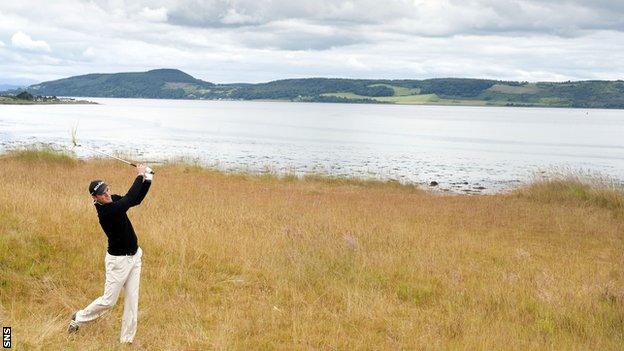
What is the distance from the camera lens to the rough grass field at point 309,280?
7.88 meters

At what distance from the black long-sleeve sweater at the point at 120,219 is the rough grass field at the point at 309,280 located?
118cm

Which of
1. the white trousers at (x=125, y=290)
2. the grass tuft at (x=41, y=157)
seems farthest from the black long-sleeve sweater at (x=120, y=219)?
the grass tuft at (x=41, y=157)

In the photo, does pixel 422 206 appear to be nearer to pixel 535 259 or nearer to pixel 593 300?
pixel 535 259

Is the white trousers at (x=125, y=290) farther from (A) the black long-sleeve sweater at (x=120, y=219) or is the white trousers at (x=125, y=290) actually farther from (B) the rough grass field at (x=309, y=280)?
(B) the rough grass field at (x=309, y=280)

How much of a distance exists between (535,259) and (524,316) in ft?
15.6

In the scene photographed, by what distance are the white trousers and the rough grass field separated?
239 mm

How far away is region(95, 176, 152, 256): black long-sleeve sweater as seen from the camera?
670 cm

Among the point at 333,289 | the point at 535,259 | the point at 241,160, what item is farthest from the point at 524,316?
the point at 241,160

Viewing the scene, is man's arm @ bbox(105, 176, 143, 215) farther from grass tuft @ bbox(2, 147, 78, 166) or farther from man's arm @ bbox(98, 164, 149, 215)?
grass tuft @ bbox(2, 147, 78, 166)

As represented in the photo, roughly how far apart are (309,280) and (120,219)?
4.29m

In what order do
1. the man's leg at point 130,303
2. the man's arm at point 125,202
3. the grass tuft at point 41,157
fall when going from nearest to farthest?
the man's arm at point 125,202, the man's leg at point 130,303, the grass tuft at point 41,157

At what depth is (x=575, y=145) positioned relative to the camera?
2665 inches

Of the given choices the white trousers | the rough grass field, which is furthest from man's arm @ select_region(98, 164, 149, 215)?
the rough grass field

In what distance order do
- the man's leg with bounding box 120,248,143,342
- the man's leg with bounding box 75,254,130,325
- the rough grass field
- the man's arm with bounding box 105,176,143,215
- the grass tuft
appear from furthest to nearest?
1. the grass tuft
2. the rough grass field
3. the man's leg with bounding box 120,248,143,342
4. the man's leg with bounding box 75,254,130,325
5. the man's arm with bounding box 105,176,143,215
